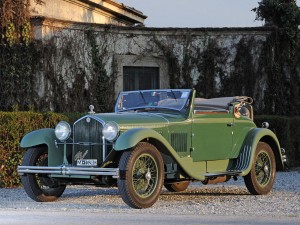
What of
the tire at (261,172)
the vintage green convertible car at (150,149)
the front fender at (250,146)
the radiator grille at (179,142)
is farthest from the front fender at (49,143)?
the tire at (261,172)

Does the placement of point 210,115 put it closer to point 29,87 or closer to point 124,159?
point 124,159

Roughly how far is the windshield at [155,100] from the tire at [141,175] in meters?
1.43

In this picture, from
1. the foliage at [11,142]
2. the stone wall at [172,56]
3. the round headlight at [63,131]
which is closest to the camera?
the round headlight at [63,131]

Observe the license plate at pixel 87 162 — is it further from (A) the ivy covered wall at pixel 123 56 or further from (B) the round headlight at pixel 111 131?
(A) the ivy covered wall at pixel 123 56

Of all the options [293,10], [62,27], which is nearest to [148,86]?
[62,27]

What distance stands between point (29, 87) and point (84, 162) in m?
8.11

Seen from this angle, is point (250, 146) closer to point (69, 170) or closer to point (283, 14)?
point (69, 170)

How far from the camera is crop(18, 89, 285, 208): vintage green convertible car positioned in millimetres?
9859

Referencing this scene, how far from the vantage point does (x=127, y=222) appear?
8.13 m

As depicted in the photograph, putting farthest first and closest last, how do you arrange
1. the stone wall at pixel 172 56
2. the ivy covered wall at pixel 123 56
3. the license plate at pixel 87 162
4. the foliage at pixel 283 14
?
the foliage at pixel 283 14
the stone wall at pixel 172 56
the ivy covered wall at pixel 123 56
the license plate at pixel 87 162

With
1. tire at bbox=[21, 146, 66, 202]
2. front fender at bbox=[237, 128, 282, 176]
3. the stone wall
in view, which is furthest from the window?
tire at bbox=[21, 146, 66, 202]

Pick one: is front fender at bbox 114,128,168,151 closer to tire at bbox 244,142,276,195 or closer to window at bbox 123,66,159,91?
tire at bbox 244,142,276,195

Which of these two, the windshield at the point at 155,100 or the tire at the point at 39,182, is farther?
the windshield at the point at 155,100

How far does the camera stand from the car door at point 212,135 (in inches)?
438
